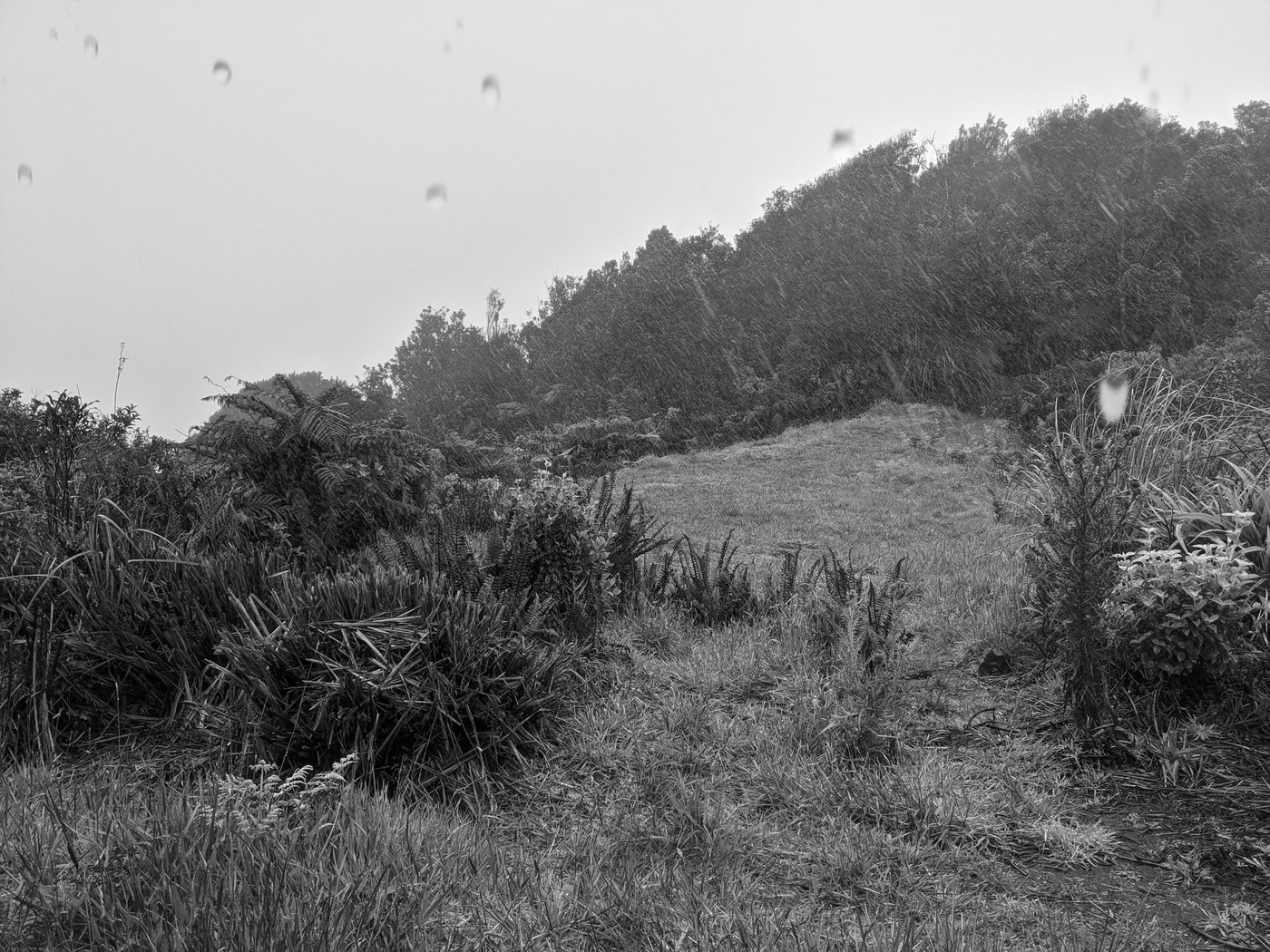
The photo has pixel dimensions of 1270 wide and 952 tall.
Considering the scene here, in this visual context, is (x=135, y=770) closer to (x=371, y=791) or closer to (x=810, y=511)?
(x=371, y=791)

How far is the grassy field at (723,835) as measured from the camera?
151cm

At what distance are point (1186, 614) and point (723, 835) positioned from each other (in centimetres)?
200

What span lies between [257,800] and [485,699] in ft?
3.18

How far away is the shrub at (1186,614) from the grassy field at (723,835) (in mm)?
279

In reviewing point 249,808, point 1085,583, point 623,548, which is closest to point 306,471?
point 623,548

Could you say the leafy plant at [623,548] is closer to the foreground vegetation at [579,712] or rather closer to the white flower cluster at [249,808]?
the foreground vegetation at [579,712]

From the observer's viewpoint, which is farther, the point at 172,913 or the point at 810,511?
the point at 810,511

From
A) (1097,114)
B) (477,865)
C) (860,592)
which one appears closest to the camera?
(477,865)

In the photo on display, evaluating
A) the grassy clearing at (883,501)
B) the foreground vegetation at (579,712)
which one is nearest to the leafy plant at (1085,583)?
the foreground vegetation at (579,712)

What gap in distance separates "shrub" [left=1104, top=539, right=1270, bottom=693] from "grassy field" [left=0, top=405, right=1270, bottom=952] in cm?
28

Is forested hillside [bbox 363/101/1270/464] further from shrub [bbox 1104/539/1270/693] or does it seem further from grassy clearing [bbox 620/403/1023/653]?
shrub [bbox 1104/539/1270/693]

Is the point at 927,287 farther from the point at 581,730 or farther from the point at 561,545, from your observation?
the point at 581,730

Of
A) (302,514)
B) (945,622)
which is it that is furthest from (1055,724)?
(302,514)

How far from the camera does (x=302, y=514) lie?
13.5 feet
